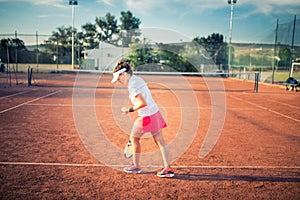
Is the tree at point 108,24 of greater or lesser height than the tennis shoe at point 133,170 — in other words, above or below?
above

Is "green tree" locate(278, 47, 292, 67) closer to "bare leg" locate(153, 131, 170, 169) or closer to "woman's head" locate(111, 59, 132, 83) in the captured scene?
"bare leg" locate(153, 131, 170, 169)

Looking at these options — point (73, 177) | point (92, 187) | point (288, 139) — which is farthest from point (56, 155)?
point (288, 139)

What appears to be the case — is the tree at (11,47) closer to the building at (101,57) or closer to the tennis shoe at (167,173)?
the building at (101,57)

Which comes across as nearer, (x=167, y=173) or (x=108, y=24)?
(x=167, y=173)

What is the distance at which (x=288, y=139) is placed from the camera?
6.54m

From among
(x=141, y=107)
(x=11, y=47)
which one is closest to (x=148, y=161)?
(x=141, y=107)

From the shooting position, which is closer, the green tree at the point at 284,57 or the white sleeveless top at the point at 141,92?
the white sleeveless top at the point at 141,92

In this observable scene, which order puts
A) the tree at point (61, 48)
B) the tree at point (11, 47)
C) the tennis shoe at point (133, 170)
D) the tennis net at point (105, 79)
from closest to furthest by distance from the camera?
the tennis shoe at point (133, 170) → the tennis net at point (105, 79) → the tree at point (11, 47) → the tree at point (61, 48)

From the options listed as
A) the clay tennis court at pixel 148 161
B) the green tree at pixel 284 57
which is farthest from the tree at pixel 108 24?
the clay tennis court at pixel 148 161

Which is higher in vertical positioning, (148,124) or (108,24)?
(108,24)

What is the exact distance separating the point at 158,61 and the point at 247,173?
3269cm

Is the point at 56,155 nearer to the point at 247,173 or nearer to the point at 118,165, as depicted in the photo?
the point at 118,165

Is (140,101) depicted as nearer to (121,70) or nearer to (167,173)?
(121,70)

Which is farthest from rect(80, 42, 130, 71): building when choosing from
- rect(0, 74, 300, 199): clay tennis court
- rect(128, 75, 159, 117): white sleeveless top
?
rect(128, 75, 159, 117): white sleeveless top
